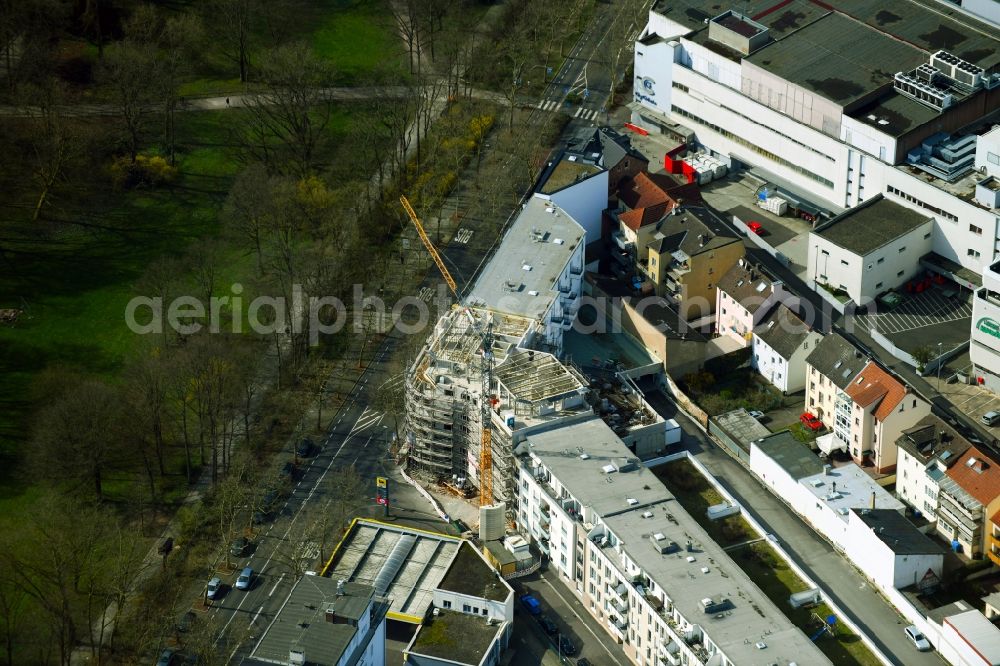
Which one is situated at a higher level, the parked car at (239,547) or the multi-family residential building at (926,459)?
the multi-family residential building at (926,459)

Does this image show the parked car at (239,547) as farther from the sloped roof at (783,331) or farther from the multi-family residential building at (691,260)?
the sloped roof at (783,331)

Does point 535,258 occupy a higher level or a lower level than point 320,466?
higher

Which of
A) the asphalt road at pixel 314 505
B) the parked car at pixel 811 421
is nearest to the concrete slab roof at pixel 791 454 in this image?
the parked car at pixel 811 421

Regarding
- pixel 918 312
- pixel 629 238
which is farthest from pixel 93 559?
pixel 918 312

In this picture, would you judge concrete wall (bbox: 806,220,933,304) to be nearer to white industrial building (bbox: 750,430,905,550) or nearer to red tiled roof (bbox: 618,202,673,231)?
red tiled roof (bbox: 618,202,673,231)

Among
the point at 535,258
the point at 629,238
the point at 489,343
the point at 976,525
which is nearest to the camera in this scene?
the point at 976,525

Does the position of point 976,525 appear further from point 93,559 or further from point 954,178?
point 93,559
